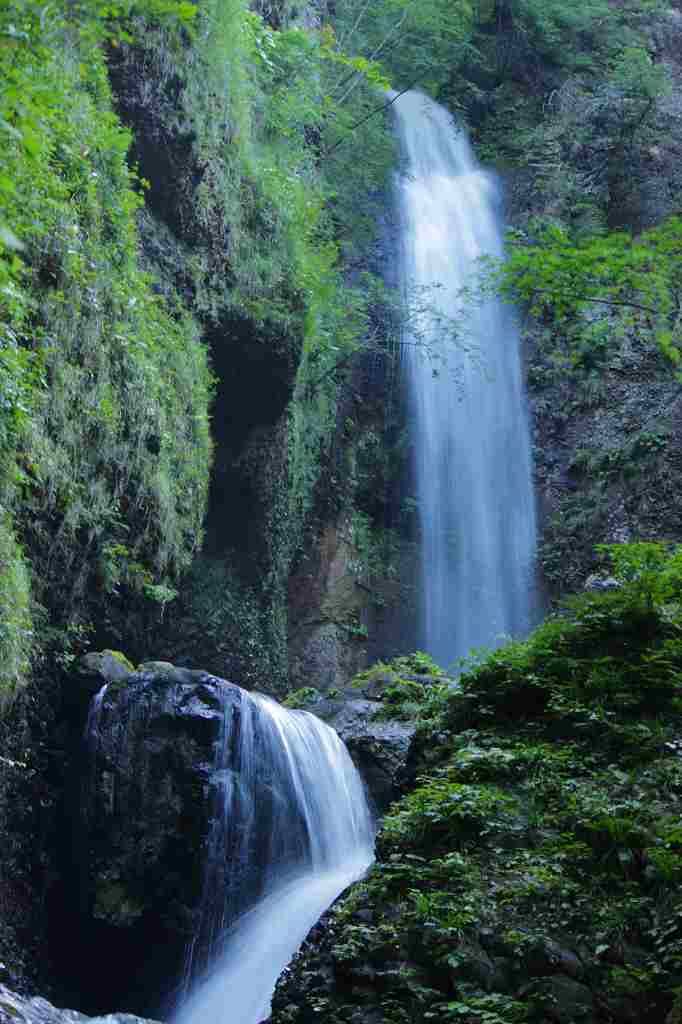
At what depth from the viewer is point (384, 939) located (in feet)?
14.6

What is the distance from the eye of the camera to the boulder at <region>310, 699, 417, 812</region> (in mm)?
10344

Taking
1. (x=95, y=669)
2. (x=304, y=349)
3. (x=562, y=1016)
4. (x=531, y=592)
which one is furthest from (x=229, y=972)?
(x=531, y=592)

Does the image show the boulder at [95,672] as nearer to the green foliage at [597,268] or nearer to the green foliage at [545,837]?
the green foliage at [545,837]

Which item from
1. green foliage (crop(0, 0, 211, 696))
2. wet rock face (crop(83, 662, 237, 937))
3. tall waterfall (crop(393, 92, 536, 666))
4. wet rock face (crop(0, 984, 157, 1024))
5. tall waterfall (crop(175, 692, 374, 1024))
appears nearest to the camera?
wet rock face (crop(0, 984, 157, 1024))

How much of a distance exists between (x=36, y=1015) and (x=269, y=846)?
3.94 m

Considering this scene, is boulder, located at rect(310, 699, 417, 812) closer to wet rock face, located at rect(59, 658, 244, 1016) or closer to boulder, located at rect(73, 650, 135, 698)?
wet rock face, located at rect(59, 658, 244, 1016)

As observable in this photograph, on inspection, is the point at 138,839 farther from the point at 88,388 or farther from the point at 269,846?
the point at 88,388

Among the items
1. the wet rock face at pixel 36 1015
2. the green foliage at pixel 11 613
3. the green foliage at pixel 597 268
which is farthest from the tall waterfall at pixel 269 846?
the green foliage at pixel 597 268

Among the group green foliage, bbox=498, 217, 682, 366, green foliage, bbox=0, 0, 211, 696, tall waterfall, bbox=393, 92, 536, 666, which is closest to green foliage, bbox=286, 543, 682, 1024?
green foliage, bbox=498, 217, 682, 366

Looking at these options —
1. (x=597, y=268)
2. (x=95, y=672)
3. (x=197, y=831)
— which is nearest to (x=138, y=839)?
(x=197, y=831)

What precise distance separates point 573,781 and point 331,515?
36.8ft

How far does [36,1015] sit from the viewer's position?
5.20m

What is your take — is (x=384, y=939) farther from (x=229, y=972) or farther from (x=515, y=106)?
(x=515, y=106)

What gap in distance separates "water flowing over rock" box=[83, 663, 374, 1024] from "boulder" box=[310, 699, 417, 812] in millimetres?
1054
